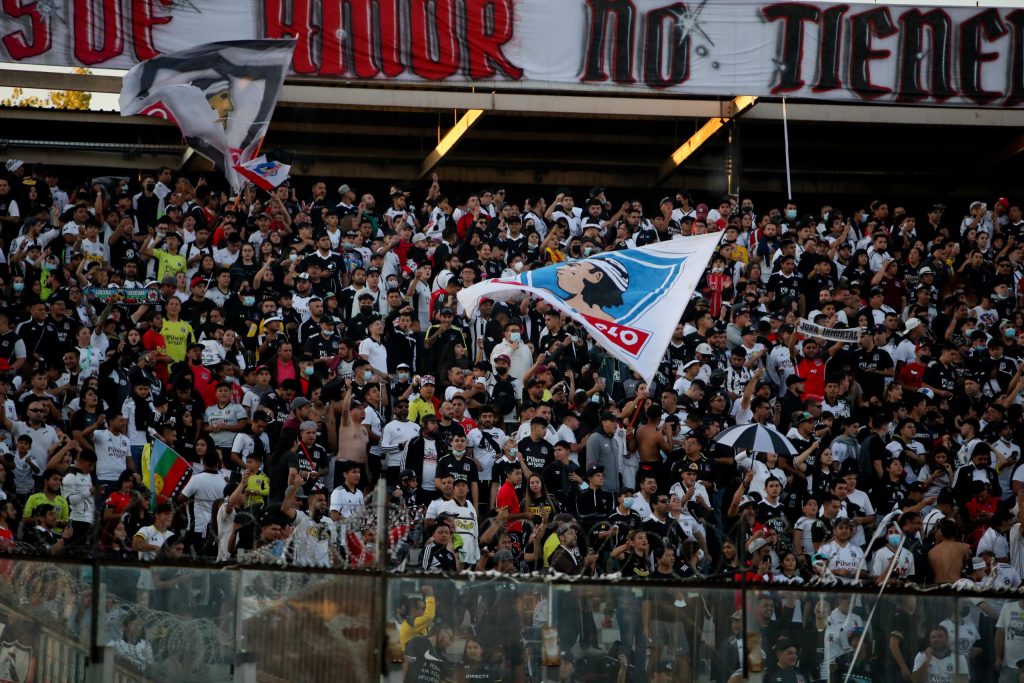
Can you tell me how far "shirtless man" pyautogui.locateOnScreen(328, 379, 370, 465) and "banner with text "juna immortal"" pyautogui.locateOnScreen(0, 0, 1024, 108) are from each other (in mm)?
9143

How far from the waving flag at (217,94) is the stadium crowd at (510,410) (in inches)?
68.6

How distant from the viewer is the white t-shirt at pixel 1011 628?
1180 cm

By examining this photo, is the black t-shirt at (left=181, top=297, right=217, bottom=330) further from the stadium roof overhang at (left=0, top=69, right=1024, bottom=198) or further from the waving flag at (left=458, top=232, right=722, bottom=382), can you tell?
the stadium roof overhang at (left=0, top=69, right=1024, bottom=198)

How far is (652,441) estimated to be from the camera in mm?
16516

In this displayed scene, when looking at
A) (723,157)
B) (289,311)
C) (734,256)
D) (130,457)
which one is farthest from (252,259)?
(723,157)

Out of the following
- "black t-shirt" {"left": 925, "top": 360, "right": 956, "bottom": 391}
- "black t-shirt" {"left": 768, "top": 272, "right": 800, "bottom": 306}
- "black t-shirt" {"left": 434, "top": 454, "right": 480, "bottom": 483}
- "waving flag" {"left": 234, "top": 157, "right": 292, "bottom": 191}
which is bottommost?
"black t-shirt" {"left": 434, "top": 454, "right": 480, "bottom": 483}

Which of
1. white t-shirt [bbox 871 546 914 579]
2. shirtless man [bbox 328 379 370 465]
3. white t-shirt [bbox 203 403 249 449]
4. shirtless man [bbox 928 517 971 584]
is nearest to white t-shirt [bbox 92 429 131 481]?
white t-shirt [bbox 203 403 249 449]

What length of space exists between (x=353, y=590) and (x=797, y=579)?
346 cm

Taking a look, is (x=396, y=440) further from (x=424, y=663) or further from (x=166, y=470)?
(x=424, y=663)

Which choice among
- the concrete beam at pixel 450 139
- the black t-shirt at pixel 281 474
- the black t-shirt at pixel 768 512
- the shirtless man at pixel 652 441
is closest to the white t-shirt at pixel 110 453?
the black t-shirt at pixel 281 474

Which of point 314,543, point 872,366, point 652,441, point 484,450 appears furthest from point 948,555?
point 314,543

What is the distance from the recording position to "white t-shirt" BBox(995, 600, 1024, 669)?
11805 mm

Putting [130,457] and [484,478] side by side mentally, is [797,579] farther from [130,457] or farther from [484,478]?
[130,457]

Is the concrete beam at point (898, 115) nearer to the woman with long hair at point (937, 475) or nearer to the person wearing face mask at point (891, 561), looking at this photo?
the woman with long hair at point (937, 475)
